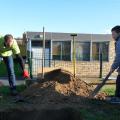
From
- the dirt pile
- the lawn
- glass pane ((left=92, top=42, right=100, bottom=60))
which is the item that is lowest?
the lawn

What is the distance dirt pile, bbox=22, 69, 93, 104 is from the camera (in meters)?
9.88

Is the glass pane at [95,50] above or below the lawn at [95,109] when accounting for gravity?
above

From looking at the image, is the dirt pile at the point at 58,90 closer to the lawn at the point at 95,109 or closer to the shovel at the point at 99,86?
the shovel at the point at 99,86

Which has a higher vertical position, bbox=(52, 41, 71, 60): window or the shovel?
bbox=(52, 41, 71, 60): window

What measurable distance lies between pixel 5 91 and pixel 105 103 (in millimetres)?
3284

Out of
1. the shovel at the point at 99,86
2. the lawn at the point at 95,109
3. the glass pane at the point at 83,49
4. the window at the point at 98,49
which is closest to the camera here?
the lawn at the point at 95,109

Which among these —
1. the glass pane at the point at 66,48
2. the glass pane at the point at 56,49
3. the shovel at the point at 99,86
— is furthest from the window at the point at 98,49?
the shovel at the point at 99,86

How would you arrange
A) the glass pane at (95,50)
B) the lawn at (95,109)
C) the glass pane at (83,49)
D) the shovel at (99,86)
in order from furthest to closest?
the glass pane at (83,49), the glass pane at (95,50), the shovel at (99,86), the lawn at (95,109)

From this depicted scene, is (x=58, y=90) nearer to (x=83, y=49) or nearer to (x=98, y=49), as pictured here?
(x=98, y=49)

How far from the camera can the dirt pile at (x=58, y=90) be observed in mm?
9875

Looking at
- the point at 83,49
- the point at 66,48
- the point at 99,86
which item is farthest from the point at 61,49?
the point at 99,86

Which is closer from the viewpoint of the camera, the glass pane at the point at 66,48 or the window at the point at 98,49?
the window at the point at 98,49

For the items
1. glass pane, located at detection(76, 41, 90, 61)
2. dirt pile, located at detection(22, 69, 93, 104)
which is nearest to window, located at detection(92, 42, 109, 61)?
glass pane, located at detection(76, 41, 90, 61)

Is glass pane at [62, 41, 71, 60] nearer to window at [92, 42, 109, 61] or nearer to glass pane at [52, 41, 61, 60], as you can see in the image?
glass pane at [52, 41, 61, 60]
